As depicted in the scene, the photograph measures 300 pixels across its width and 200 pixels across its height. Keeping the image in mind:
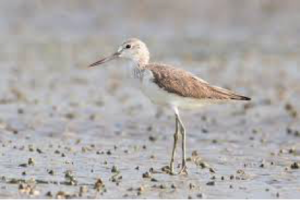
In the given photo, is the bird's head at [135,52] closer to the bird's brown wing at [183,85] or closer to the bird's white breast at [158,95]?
the bird's brown wing at [183,85]

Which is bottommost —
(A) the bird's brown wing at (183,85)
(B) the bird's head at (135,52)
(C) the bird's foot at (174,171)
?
(C) the bird's foot at (174,171)

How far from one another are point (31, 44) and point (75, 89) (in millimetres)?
5113

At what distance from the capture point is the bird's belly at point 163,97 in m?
11.1

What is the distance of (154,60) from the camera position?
1977 centimetres

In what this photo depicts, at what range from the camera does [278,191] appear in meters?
10.1

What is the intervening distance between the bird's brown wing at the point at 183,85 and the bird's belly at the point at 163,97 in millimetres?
60

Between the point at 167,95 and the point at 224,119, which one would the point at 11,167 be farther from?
the point at 224,119

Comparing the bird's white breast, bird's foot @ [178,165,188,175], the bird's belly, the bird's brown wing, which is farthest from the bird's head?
bird's foot @ [178,165,188,175]

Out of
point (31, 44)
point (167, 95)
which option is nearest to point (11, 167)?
point (167, 95)

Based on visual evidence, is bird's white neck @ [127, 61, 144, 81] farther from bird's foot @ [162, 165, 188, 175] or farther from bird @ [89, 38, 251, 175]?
bird's foot @ [162, 165, 188, 175]

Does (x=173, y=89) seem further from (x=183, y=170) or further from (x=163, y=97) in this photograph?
(x=183, y=170)

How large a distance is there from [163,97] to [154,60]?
863 centimetres

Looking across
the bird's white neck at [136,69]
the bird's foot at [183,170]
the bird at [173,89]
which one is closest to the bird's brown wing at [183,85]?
the bird at [173,89]

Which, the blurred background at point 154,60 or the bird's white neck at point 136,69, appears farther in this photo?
the blurred background at point 154,60
